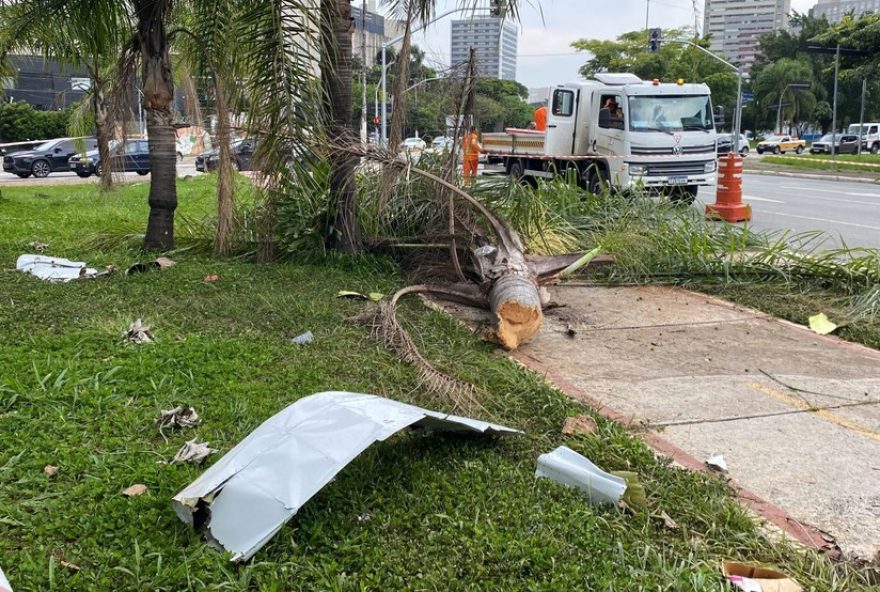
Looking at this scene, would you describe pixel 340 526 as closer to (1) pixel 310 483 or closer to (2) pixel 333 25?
(1) pixel 310 483

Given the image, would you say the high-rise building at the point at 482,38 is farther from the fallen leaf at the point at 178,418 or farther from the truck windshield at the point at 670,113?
the truck windshield at the point at 670,113

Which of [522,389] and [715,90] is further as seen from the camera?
[715,90]

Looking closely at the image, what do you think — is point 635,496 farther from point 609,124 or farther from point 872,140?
point 872,140

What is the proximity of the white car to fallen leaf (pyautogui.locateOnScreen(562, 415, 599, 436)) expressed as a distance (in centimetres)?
448

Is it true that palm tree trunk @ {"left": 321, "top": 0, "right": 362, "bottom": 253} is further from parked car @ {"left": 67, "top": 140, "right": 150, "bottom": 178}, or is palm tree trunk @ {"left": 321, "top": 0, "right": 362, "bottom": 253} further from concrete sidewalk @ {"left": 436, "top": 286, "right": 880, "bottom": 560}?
parked car @ {"left": 67, "top": 140, "right": 150, "bottom": 178}

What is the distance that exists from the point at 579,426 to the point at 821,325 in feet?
12.1

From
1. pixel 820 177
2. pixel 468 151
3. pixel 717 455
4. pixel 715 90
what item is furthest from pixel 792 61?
pixel 717 455

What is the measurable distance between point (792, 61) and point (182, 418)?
7658cm

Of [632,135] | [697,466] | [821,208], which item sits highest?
[632,135]

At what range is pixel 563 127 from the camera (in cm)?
1853

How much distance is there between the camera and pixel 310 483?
9.94 feet

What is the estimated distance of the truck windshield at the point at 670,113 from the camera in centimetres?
1691

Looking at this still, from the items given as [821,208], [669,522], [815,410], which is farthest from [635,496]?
[821,208]

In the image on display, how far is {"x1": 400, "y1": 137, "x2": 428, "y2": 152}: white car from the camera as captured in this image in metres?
8.23
